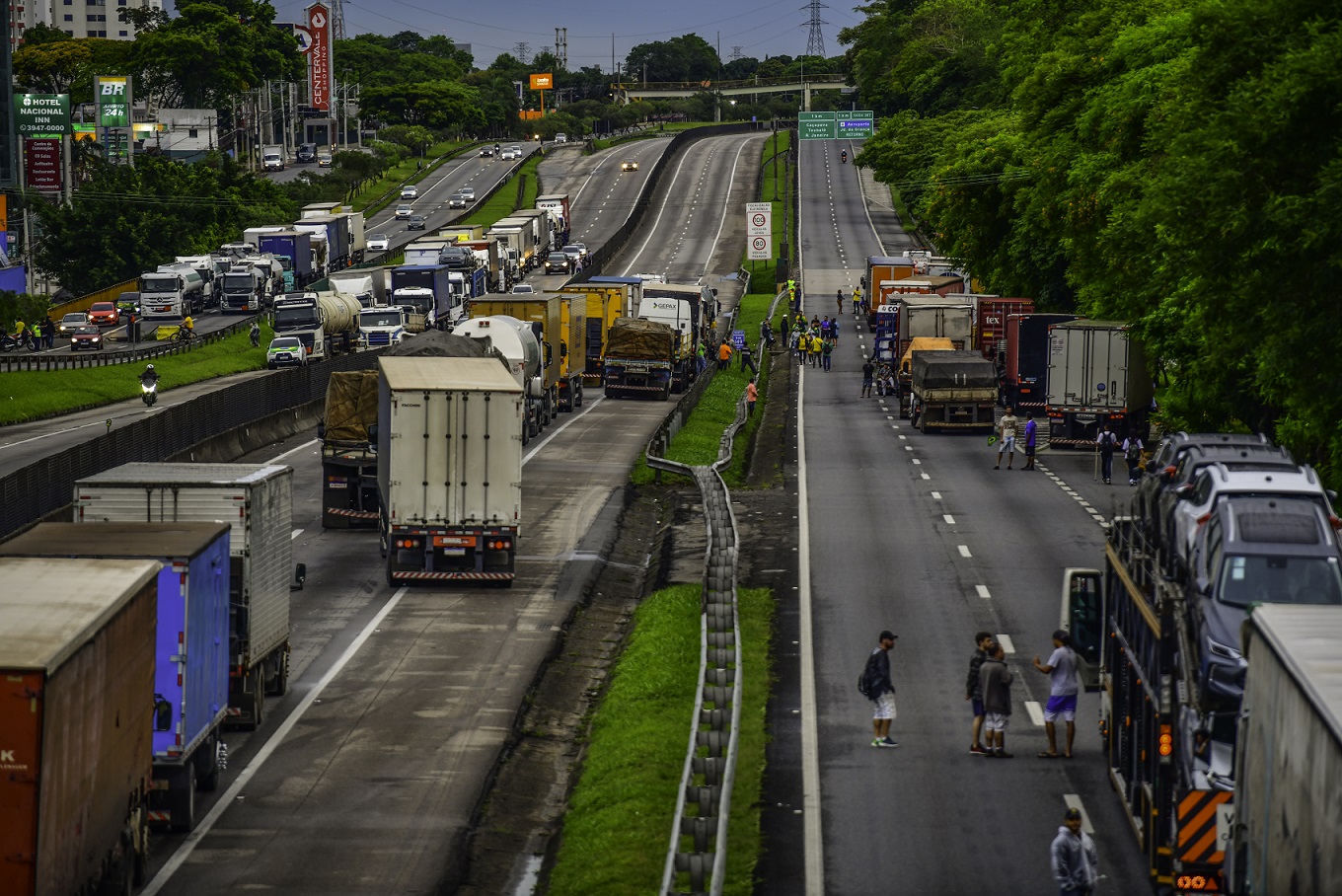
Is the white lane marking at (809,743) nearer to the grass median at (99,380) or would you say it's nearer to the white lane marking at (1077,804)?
the white lane marking at (1077,804)

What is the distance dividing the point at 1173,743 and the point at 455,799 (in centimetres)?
877

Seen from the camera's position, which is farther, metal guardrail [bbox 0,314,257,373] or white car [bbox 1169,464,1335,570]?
metal guardrail [bbox 0,314,257,373]

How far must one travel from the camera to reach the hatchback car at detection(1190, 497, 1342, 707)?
16250 mm

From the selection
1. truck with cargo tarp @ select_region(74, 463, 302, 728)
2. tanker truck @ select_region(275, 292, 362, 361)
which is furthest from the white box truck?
tanker truck @ select_region(275, 292, 362, 361)

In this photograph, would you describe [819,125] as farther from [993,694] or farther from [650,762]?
[993,694]

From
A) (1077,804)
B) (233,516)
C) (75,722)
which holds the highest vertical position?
(233,516)

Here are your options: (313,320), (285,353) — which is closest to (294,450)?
(285,353)

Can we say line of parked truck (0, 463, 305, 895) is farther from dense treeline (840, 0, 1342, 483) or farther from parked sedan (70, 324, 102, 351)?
parked sedan (70, 324, 102, 351)

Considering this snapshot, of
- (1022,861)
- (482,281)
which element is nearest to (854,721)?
(1022,861)

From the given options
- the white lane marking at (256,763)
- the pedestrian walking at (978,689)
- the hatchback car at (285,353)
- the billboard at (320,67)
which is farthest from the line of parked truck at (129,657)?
the billboard at (320,67)

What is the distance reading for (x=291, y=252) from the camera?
317 ft

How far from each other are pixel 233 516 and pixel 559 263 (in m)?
94.3

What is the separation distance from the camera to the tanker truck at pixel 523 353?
5075cm

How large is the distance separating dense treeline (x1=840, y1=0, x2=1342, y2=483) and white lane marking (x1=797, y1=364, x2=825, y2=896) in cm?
713
